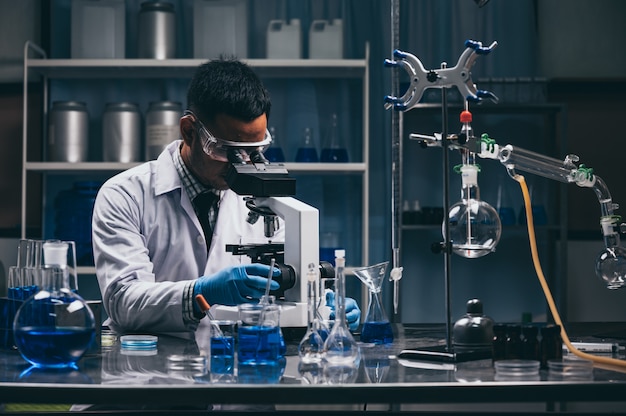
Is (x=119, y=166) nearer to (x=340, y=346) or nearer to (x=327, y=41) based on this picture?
(x=327, y=41)

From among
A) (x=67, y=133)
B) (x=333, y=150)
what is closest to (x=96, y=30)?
(x=67, y=133)

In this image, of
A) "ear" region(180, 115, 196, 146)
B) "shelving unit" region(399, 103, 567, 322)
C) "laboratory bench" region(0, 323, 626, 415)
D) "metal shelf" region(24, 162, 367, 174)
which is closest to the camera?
"laboratory bench" region(0, 323, 626, 415)

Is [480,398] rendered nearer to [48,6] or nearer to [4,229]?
[4,229]

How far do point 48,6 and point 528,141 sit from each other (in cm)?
246

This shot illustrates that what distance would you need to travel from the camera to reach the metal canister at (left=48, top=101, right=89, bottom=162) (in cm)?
395

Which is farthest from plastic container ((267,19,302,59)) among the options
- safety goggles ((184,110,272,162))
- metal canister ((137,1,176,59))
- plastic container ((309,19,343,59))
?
safety goggles ((184,110,272,162))

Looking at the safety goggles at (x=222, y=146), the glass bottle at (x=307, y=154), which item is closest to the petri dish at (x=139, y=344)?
the safety goggles at (x=222, y=146)

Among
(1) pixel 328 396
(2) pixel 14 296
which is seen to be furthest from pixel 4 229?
(1) pixel 328 396

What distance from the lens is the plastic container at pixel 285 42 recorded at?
13.0 ft

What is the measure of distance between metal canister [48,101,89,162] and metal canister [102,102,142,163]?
0.10m

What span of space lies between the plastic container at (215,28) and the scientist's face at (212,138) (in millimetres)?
1444

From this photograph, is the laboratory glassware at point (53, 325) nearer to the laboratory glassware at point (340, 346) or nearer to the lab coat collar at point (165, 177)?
the laboratory glassware at point (340, 346)

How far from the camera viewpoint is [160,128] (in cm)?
389

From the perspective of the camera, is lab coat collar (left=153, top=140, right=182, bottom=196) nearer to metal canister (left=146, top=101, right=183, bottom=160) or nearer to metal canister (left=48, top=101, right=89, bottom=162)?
metal canister (left=146, top=101, right=183, bottom=160)
